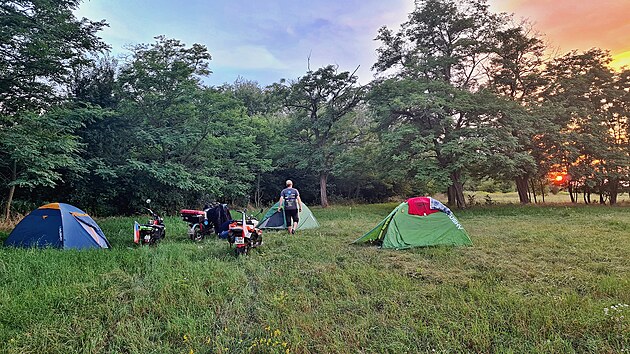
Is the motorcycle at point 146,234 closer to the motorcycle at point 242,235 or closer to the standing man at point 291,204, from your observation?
the motorcycle at point 242,235

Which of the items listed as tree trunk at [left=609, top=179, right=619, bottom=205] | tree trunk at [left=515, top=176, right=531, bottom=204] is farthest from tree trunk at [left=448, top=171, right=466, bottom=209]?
tree trunk at [left=609, top=179, right=619, bottom=205]

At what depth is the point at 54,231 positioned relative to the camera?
5.88 meters

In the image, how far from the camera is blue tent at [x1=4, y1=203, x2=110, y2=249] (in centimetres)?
582

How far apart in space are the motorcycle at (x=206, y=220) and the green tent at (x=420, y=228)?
11.7ft

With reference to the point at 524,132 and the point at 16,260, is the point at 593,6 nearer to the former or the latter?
the point at 524,132

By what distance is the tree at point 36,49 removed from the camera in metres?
7.21

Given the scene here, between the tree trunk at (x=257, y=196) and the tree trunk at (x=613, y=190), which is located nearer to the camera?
the tree trunk at (x=613, y=190)

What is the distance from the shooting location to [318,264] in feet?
16.3

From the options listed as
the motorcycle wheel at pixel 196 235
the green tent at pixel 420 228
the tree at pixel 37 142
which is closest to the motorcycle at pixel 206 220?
the motorcycle wheel at pixel 196 235

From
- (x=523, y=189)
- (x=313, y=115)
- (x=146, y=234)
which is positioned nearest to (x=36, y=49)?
(x=146, y=234)

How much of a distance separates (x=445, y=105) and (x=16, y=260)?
1327 cm

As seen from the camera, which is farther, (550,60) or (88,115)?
(550,60)

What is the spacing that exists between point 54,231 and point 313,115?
13448 millimetres

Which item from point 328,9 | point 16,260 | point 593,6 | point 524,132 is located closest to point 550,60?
point 524,132
